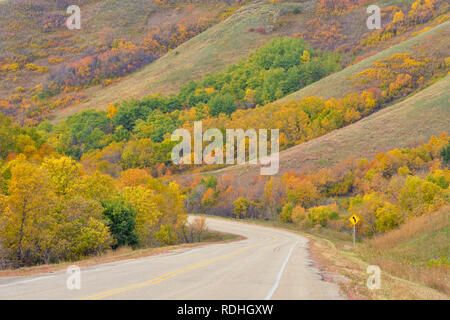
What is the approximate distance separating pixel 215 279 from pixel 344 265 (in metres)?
8.09

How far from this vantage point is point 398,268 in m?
20.4

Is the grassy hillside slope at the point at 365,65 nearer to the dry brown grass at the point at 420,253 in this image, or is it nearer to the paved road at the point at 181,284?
the dry brown grass at the point at 420,253

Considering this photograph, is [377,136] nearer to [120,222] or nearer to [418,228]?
[418,228]

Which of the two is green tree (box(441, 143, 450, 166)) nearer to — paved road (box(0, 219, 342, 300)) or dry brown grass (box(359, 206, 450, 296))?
dry brown grass (box(359, 206, 450, 296))

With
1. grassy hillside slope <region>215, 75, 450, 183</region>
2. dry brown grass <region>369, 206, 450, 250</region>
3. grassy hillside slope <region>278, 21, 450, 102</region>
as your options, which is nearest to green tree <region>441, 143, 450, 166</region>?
grassy hillside slope <region>215, 75, 450, 183</region>

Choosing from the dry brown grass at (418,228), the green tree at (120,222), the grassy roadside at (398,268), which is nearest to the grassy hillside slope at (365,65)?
the dry brown grass at (418,228)

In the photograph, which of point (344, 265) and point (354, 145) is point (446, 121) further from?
point (344, 265)

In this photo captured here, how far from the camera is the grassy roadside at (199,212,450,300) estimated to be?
12273mm

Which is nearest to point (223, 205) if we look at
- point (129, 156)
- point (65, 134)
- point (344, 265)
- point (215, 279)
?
point (129, 156)

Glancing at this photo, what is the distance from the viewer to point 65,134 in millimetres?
148750

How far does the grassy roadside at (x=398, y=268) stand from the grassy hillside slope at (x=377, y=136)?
52058mm

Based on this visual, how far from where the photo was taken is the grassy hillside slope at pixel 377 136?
285 ft

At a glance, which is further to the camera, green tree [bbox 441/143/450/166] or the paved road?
→ green tree [bbox 441/143/450/166]

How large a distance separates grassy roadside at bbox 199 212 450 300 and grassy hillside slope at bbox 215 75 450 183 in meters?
52.1
